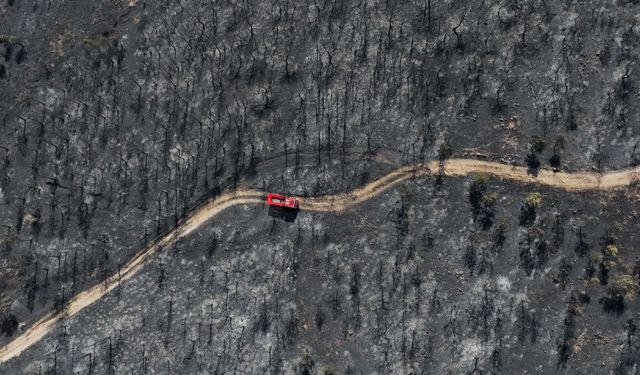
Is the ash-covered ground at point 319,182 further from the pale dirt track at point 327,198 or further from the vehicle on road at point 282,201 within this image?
the vehicle on road at point 282,201

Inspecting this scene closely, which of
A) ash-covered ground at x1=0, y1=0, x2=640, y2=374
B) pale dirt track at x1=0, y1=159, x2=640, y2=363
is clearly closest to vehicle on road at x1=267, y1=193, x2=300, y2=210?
pale dirt track at x1=0, y1=159, x2=640, y2=363

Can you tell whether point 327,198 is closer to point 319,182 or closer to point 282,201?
point 319,182

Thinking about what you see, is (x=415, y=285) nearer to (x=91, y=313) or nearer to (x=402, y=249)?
(x=402, y=249)

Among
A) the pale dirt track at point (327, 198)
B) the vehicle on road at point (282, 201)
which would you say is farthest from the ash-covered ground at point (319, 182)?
the vehicle on road at point (282, 201)

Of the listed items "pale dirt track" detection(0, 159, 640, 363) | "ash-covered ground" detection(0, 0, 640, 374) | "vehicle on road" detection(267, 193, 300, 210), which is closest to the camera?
"ash-covered ground" detection(0, 0, 640, 374)

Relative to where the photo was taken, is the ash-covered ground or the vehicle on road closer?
the ash-covered ground

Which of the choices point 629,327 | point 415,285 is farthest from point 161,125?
point 629,327

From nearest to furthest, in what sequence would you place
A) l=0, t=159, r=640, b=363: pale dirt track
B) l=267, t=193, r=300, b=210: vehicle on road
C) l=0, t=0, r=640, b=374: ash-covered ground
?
l=0, t=0, r=640, b=374: ash-covered ground, l=0, t=159, r=640, b=363: pale dirt track, l=267, t=193, r=300, b=210: vehicle on road

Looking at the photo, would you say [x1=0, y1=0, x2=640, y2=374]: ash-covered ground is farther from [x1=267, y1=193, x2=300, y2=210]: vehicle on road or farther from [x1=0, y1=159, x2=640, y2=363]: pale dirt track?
[x1=267, y1=193, x2=300, y2=210]: vehicle on road
